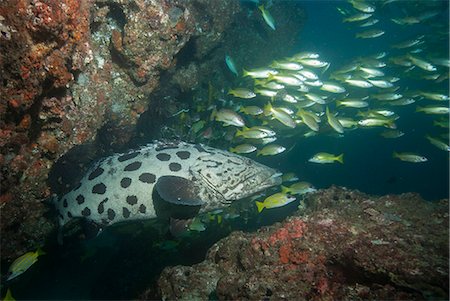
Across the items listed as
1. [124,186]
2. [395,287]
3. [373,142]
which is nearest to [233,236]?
[124,186]

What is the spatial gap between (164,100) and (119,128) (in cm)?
183

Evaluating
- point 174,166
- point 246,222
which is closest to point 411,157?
point 246,222

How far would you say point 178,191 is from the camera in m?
5.00

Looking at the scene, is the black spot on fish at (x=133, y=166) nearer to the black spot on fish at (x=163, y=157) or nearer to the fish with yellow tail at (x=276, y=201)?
the black spot on fish at (x=163, y=157)

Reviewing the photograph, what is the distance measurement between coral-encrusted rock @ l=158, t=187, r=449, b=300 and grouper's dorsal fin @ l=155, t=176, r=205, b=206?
886 mm

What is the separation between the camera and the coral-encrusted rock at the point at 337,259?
328 cm

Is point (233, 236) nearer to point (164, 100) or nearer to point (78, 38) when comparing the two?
point (78, 38)

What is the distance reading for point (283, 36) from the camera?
57.5ft

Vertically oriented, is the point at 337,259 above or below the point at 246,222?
above

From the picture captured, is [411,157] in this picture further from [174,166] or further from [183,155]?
[174,166]

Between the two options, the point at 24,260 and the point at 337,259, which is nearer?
the point at 337,259

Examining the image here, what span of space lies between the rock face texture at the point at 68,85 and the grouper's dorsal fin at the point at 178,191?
203 cm

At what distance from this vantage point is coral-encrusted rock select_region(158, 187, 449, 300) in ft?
10.8

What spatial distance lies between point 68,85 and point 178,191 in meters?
2.39
